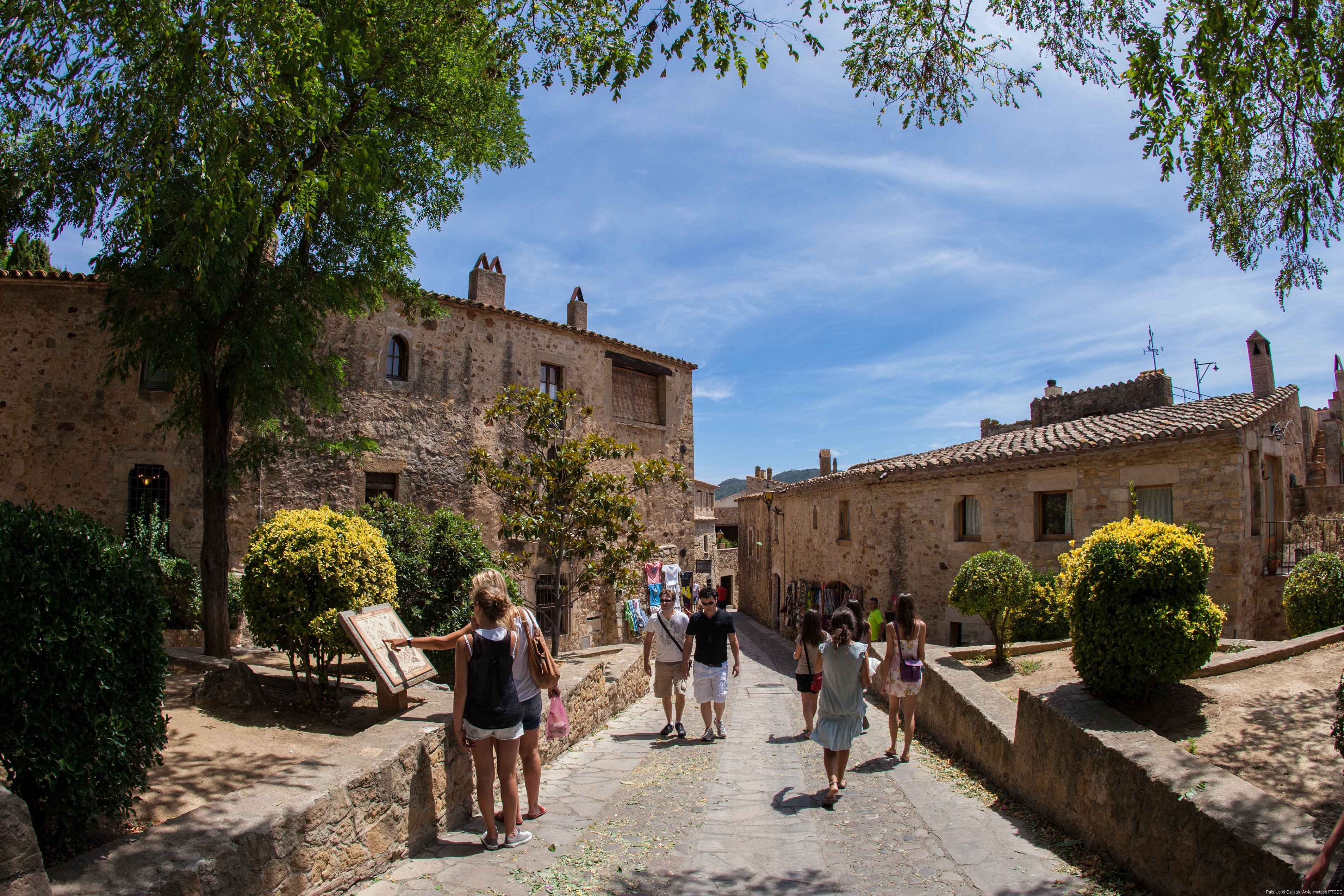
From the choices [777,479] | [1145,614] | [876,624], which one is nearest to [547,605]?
[876,624]

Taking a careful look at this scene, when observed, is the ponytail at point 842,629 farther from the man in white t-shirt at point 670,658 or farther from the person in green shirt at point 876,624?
the person in green shirt at point 876,624

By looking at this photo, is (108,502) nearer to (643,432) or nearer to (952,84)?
(643,432)

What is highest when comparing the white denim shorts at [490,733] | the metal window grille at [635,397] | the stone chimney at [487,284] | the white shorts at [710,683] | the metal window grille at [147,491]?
the stone chimney at [487,284]

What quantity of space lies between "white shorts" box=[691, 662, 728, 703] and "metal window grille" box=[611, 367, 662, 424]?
37.4 ft

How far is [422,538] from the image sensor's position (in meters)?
9.70

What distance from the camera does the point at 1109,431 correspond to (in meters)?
13.9

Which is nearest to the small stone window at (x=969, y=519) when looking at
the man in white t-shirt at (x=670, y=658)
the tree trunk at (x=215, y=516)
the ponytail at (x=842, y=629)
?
the man in white t-shirt at (x=670, y=658)

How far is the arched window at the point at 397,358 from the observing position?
14945 millimetres

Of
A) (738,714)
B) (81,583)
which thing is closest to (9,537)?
(81,583)

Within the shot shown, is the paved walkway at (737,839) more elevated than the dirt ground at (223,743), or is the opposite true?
the dirt ground at (223,743)

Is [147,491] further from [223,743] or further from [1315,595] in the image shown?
[1315,595]

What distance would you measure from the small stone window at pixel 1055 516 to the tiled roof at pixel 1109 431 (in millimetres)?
838

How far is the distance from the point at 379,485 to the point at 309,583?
30.4 feet

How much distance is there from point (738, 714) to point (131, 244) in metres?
9.04
